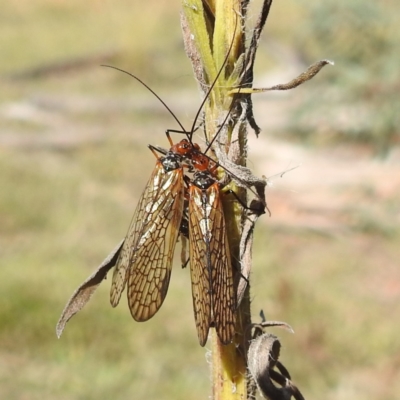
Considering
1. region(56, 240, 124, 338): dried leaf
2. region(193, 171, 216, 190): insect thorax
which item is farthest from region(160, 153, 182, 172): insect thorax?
region(56, 240, 124, 338): dried leaf

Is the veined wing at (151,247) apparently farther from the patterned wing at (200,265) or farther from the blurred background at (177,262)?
the blurred background at (177,262)

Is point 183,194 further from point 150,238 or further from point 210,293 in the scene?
point 210,293

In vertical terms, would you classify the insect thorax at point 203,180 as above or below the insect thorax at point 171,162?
below

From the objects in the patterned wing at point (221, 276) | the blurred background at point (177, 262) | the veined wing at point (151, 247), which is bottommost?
the patterned wing at point (221, 276)

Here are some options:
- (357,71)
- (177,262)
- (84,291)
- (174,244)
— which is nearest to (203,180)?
(174,244)

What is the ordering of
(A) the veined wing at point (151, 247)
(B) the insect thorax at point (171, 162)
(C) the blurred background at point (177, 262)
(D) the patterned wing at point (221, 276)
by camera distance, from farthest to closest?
(C) the blurred background at point (177, 262) < (B) the insect thorax at point (171, 162) < (A) the veined wing at point (151, 247) < (D) the patterned wing at point (221, 276)

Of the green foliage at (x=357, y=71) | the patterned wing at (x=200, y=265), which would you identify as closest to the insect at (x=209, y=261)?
the patterned wing at (x=200, y=265)

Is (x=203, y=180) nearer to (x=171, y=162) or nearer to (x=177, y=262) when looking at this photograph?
(x=171, y=162)

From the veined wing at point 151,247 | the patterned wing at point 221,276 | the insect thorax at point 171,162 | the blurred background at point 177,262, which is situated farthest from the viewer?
the blurred background at point 177,262
